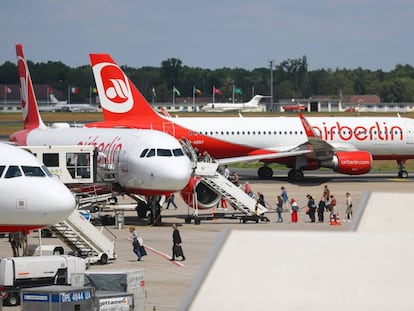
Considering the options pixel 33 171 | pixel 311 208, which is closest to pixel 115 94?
pixel 311 208

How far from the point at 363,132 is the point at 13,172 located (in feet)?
124

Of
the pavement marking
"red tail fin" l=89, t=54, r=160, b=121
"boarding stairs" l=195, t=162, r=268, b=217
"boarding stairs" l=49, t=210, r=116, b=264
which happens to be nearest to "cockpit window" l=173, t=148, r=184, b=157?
"boarding stairs" l=195, t=162, r=268, b=217

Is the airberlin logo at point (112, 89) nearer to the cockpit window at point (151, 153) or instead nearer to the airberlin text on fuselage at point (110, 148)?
the airberlin text on fuselage at point (110, 148)

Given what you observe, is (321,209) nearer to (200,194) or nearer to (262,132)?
(200,194)

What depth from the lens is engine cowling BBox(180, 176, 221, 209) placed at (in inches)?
1652

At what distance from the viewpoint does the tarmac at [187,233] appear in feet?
86.8

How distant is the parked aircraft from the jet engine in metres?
2.24

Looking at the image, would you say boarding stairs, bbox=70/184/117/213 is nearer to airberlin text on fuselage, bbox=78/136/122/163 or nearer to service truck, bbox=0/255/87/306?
airberlin text on fuselage, bbox=78/136/122/163

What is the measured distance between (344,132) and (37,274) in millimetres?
38563

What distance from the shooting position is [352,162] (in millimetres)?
56531

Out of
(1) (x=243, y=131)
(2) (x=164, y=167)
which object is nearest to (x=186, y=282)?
(2) (x=164, y=167)

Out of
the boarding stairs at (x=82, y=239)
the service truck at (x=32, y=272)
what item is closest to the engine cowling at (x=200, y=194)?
the boarding stairs at (x=82, y=239)

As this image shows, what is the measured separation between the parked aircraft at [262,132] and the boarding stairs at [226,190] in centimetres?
1639

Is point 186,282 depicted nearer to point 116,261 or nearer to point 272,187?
point 116,261
